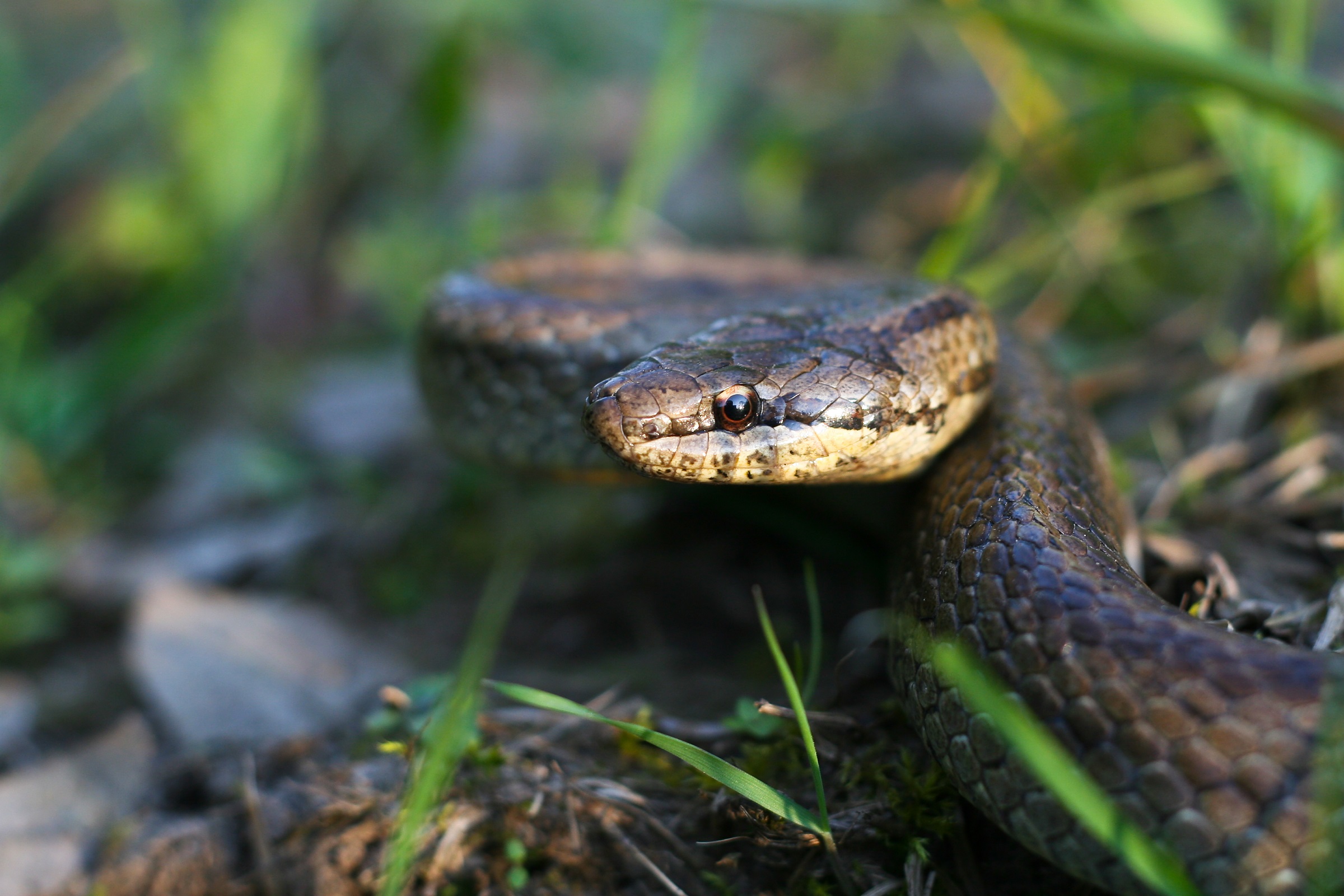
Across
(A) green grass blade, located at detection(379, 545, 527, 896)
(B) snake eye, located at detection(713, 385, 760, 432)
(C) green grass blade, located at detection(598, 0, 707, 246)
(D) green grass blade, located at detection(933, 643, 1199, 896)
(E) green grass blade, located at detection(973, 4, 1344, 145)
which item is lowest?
(A) green grass blade, located at detection(379, 545, 527, 896)

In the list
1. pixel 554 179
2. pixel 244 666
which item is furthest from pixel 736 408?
pixel 554 179

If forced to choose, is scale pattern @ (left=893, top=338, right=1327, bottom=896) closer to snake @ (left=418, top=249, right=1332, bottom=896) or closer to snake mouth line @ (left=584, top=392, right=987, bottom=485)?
snake @ (left=418, top=249, right=1332, bottom=896)

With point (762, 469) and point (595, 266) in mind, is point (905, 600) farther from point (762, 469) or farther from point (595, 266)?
point (595, 266)

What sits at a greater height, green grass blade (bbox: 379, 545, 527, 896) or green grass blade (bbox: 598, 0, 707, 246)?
green grass blade (bbox: 598, 0, 707, 246)

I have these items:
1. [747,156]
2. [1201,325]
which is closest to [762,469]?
[1201,325]

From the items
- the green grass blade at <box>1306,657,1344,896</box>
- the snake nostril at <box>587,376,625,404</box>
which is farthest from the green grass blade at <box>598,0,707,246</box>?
the green grass blade at <box>1306,657,1344,896</box>

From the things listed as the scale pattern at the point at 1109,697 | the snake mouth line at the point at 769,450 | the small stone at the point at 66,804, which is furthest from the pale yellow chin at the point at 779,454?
the small stone at the point at 66,804
